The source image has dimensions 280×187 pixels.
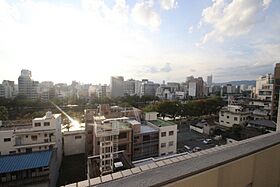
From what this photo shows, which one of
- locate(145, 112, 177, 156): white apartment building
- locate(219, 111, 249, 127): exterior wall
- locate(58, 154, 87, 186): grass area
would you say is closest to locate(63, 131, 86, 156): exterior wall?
locate(58, 154, 87, 186): grass area

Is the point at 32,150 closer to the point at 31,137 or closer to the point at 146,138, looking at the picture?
the point at 31,137

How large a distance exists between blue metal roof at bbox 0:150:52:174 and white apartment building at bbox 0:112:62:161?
116cm

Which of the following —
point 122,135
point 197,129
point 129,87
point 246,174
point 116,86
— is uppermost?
point 116,86

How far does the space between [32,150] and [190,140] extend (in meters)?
7.69

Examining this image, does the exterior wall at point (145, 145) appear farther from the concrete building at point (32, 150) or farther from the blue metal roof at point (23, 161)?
the blue metal roof at point (23, 161)

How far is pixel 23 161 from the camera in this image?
525 centimetres

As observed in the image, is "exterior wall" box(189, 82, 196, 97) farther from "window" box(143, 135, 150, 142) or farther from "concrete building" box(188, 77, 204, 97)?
"window" box(143, 135, 150, 142)

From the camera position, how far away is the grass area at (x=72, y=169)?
19.7ft

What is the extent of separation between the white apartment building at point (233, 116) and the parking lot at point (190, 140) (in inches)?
114

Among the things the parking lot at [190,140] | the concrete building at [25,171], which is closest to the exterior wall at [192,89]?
the parking lot at [190,140]

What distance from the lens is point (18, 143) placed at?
6.57m

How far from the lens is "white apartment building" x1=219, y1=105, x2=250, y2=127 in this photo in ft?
40.1

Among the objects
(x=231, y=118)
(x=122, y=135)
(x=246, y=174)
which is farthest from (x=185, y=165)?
(x=231, y=118)

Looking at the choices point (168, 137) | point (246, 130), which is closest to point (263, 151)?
point (168, 137)
